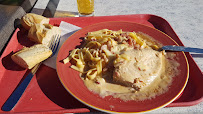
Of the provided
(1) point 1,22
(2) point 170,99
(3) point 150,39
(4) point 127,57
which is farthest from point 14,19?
(2) point 170,99

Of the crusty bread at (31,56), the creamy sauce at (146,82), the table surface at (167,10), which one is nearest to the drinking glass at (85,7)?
the table surface at (167,10)

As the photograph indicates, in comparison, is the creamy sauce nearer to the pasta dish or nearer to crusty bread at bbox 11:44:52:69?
the pasta dish

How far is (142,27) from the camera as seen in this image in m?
2.50

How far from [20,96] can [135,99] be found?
1.21 metres

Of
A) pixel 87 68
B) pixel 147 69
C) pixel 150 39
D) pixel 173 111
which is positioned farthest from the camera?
pixel 150 39

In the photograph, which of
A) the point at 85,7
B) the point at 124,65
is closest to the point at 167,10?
the point at 85,7

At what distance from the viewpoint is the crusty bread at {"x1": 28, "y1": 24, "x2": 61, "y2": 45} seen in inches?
91.0

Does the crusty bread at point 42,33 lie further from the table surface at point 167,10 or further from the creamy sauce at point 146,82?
the table surface at point 167,10

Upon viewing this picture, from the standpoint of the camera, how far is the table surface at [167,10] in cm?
294

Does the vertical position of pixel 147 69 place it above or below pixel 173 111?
above

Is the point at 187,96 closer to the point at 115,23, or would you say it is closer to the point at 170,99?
the point at 170,99

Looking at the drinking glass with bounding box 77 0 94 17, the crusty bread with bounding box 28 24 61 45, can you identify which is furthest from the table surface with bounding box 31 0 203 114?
the crusty bread with bounding box 28 24 61 45

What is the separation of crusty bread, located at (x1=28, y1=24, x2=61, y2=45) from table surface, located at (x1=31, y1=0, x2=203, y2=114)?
3.67ft

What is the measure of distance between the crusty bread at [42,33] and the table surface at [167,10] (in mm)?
1120
